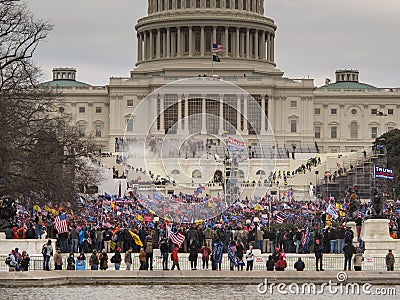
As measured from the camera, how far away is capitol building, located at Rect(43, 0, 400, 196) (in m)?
180

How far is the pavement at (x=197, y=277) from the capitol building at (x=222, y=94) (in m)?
121

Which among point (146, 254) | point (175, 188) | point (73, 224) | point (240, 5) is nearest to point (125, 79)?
point (240, 5)

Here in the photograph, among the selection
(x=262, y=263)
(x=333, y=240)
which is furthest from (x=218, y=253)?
(x=333, y=240)

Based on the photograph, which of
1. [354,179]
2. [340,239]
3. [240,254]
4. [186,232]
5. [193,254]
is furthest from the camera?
[354,179]

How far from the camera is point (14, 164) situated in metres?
62.7

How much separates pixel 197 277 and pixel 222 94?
128326 millimetres

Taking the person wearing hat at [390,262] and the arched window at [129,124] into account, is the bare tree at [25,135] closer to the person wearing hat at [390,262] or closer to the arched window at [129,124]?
the person wearing hat at [390,262]

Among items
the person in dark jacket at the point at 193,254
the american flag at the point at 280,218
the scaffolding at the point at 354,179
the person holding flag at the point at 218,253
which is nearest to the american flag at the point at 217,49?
the scaffolding at the point at 354,179

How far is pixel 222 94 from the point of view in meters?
182

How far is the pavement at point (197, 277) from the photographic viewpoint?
53469 mm

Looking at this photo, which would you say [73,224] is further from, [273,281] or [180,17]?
[180,17]

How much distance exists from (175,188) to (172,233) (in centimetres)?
6144

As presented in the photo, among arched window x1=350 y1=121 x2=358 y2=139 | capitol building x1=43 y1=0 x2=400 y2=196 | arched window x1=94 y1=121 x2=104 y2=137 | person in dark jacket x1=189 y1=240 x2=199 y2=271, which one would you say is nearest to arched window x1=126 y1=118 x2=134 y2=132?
capitol building x1=43 y1=0 x2=400 y2=196

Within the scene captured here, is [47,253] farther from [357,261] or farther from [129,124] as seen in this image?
[129,124]
